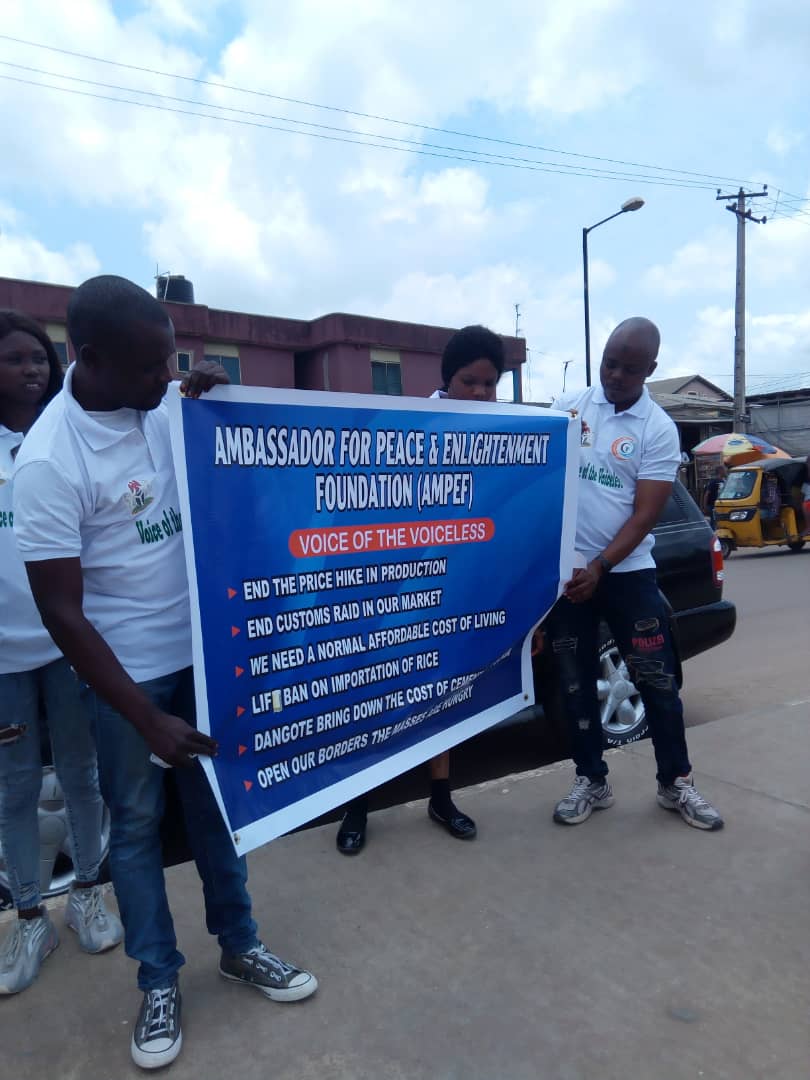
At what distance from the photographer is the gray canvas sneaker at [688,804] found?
331 cm

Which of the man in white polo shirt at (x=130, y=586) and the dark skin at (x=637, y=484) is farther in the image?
the dark skin at (x=637, y=484)

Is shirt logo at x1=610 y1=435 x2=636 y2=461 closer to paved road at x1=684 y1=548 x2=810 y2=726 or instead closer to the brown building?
paved road at x1=684 y1=548 x2=810 y2=726

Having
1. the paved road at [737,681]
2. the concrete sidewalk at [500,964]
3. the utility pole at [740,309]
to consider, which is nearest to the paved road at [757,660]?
the paved road at [737,681]

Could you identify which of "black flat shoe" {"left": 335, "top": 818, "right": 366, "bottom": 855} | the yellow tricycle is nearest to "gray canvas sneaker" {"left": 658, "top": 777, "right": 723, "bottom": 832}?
"black flat shoe" {"left": 335, "top": 818, "right": 366, "bottom": 855}

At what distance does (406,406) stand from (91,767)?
149 cm

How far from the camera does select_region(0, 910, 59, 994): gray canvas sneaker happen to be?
2393 mm

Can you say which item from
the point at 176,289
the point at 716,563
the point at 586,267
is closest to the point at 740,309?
the point at 586,267

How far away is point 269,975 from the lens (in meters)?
2.34

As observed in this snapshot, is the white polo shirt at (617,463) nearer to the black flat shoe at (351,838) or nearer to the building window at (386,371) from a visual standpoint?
the black flat shoe at (351,838)

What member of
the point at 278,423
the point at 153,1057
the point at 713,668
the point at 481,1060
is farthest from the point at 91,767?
the point at 713,668

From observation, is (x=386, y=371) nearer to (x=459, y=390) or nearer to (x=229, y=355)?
(x=229, y=355)

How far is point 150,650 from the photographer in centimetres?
214

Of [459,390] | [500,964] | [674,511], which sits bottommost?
[500,964]

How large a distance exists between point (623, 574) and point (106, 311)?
2135 mm
